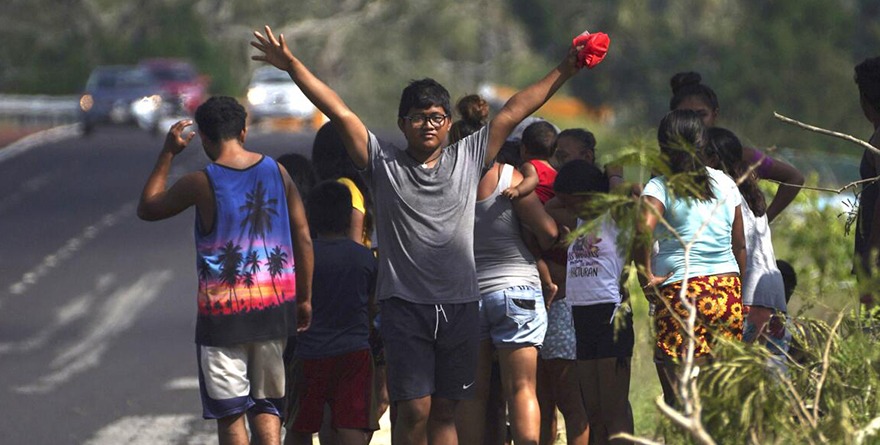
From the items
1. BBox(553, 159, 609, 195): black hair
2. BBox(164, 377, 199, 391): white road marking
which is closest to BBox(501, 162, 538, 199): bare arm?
BBox(553, 159, 609, 195): black hair

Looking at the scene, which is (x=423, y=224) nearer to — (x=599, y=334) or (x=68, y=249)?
(x=599, y=334)

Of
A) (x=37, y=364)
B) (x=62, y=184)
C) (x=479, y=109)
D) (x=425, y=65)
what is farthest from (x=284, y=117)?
(x=479, y=109)

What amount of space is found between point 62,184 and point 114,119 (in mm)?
13252

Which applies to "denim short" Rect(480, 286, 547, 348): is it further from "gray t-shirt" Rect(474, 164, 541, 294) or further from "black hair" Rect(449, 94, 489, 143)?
"black hair" Rect(449, 94, 489, 143)

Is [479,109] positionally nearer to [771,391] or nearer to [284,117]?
[771,391]

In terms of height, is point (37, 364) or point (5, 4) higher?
point (5, 4)

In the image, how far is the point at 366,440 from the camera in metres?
7.71

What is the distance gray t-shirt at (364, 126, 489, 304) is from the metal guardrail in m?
35.7

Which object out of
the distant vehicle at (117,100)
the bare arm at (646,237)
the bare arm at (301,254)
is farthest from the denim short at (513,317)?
the distant vehicle at (117,100)

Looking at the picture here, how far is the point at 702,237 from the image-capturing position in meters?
7.09

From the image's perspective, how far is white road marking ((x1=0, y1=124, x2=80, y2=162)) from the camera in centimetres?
3198

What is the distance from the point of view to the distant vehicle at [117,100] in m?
39.1

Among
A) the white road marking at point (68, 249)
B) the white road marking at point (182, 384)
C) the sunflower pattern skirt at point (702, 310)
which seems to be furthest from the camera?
the white road marking at point (68, 249)

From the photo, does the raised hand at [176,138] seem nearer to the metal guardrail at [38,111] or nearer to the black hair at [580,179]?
the black hair at [580,179]
